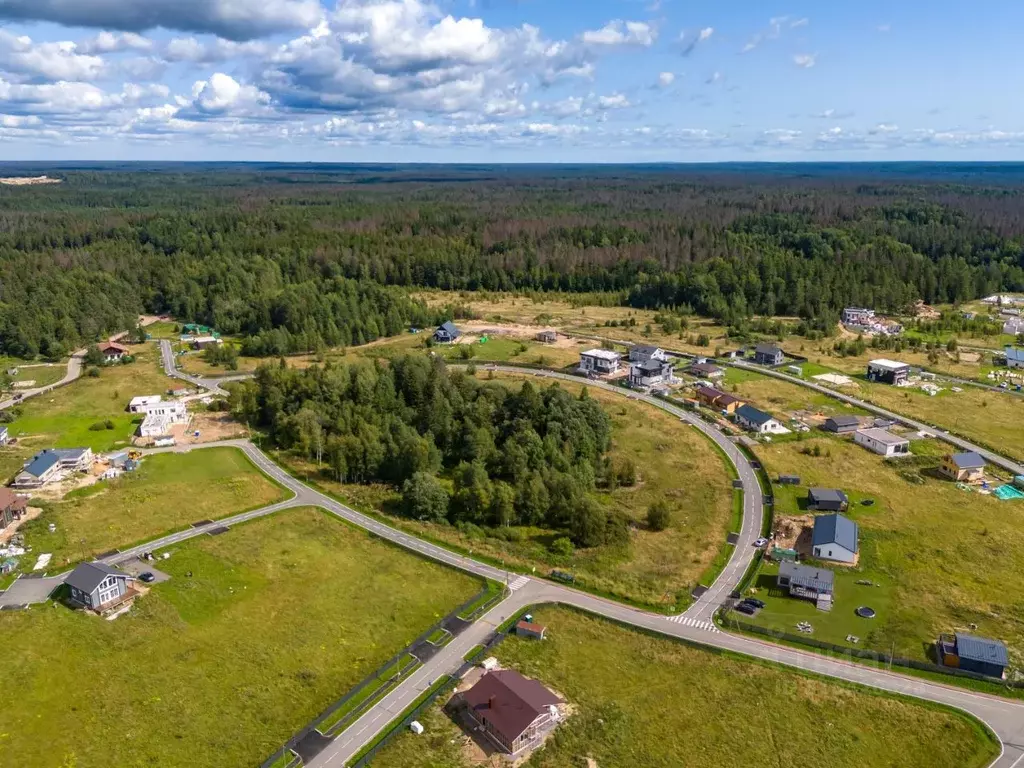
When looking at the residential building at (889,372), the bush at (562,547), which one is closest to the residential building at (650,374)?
the residential building at (889,372)

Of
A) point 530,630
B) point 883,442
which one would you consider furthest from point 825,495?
point 530,630

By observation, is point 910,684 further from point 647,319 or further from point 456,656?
point 647,319

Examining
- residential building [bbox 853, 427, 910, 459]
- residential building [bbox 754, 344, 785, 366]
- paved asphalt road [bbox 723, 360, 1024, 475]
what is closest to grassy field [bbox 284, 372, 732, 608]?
residential building [bbox 853, 427, 910, 459]

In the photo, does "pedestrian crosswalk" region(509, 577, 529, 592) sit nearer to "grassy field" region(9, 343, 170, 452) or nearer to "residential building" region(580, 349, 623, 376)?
"grassy field" region(9, 343, 170, 452)

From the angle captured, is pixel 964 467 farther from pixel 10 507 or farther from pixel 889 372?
pixel 10 507

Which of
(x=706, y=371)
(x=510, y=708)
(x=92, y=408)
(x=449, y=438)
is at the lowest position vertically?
(x=92, y=408)

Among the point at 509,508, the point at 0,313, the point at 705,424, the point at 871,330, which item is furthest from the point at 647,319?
the point at 0,313
